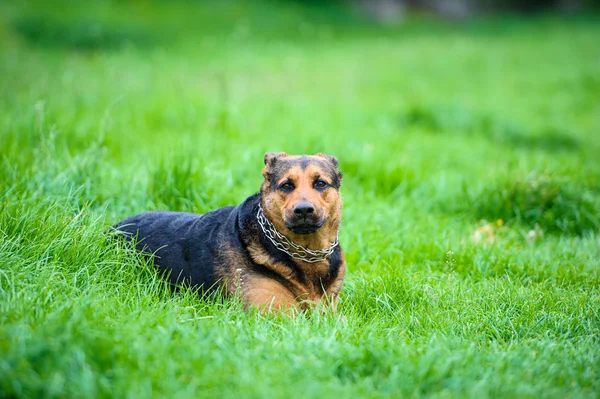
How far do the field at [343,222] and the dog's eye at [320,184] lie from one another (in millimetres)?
850

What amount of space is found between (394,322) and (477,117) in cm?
671

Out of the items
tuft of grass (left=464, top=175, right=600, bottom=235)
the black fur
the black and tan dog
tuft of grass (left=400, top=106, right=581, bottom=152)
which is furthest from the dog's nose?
tuft of grass (left=400, top=106, right=581, bottom=152)

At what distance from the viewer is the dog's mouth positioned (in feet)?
12.1

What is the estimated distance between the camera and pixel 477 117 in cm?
966

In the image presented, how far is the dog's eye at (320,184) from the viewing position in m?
3.93

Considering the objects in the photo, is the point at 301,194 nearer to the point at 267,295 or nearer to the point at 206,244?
the point at 267,295

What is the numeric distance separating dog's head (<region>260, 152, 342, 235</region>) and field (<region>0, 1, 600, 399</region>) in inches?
24.3

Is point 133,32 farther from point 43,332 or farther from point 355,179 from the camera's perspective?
point 43,332

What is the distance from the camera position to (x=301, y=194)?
147 inches

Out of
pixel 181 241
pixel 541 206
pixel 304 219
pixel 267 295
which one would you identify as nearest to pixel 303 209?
pixel 304 219

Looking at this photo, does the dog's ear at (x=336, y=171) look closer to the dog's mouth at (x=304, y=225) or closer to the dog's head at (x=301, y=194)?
the dog's head at (x=301, y=194)

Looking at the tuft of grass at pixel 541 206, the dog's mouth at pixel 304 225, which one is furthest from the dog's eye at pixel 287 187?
the tuft of grass at pixel 541 206

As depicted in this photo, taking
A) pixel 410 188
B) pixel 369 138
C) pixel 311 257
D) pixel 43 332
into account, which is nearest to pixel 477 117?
pixel 369 138

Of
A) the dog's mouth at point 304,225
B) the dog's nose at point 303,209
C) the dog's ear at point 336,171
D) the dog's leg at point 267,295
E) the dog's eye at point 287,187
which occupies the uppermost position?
the dog's ear at point 336,171
